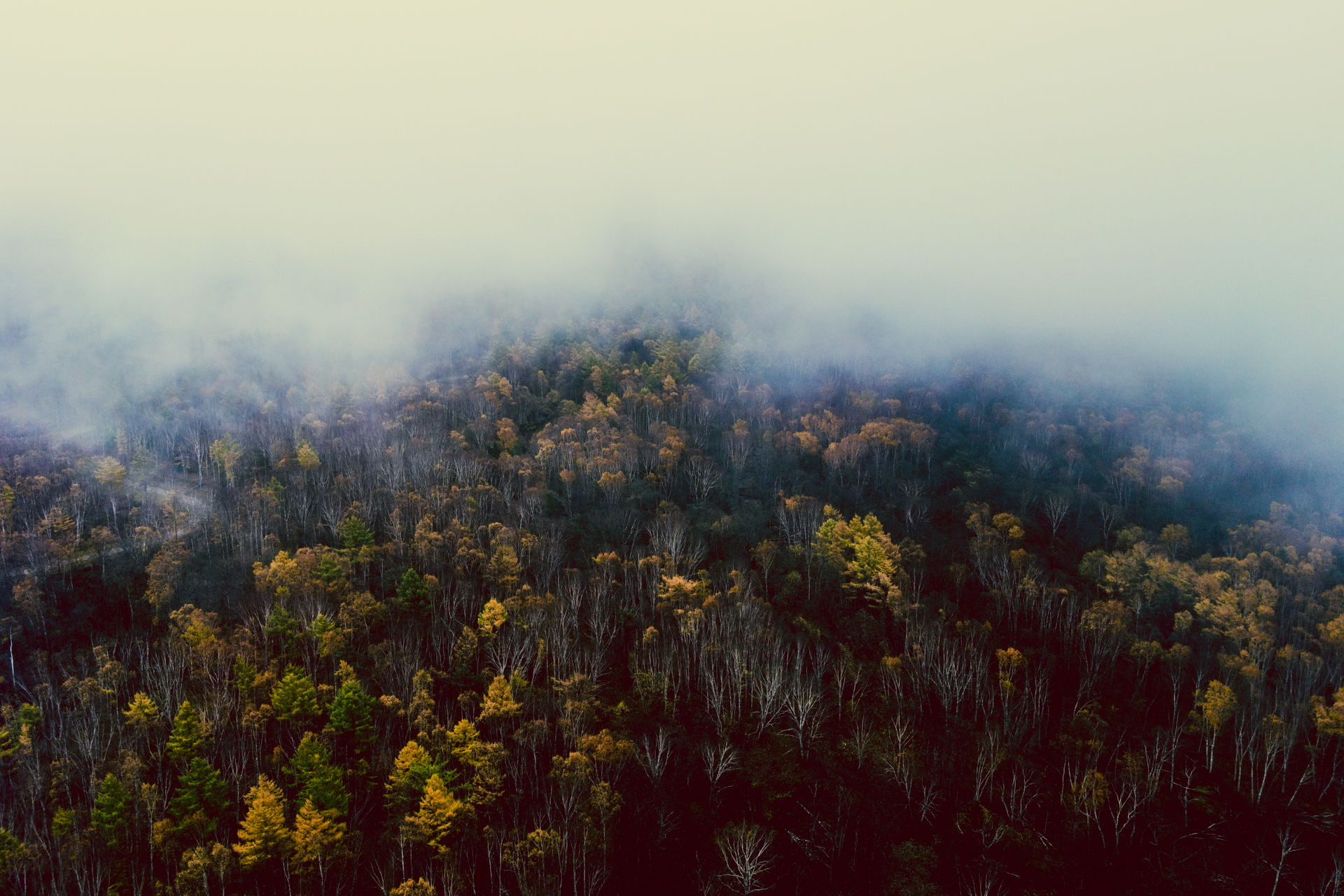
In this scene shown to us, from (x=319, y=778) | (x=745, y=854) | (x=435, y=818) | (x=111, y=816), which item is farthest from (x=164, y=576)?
(x=745, y=854)

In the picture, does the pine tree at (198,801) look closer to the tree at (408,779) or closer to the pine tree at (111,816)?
the pine tree at (111,816)

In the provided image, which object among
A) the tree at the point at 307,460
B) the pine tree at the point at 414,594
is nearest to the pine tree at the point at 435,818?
the pine tree at the point at 414,594

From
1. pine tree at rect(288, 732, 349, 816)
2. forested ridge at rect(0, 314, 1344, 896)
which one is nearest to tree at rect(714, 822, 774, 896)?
forested ridge at rect(0, 314, 1344, 896)

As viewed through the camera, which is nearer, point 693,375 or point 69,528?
point 69,528

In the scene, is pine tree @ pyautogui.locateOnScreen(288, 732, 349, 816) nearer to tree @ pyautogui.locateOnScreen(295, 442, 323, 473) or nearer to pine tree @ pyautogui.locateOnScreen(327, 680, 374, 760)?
pine tree @ pyautogui.locateOnScreen(327, 680, 374, 760)

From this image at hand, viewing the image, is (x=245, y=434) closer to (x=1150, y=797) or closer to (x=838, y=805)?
(x=838, y=805)

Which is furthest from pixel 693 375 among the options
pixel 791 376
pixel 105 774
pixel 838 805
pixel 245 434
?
pixel 105 774
